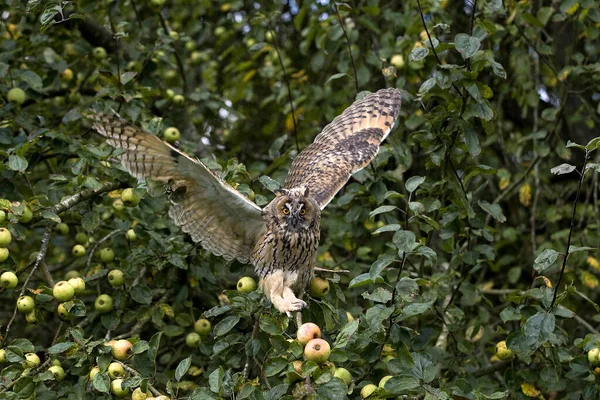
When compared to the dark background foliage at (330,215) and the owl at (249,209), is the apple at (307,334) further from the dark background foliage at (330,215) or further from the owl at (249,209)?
the owl at (249,209)

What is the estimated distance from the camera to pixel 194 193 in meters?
3.42

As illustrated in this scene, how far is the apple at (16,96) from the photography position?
3.88 m

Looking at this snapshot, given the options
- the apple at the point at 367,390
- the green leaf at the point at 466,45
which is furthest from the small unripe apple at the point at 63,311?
the green leaf at the point at 466,45

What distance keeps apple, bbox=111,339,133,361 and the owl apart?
60 centimetres

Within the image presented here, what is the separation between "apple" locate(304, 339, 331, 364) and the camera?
256cm

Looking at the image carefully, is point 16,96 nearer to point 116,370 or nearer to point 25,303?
point 25,303

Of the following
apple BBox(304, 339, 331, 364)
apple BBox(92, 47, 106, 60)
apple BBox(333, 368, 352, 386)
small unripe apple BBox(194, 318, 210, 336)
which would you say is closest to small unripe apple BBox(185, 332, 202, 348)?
small unripe apple BBox(194, 318, 210, 336)

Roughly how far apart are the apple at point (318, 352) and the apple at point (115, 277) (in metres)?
1.21

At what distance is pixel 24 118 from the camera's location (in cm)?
390

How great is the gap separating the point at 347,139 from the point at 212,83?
1.84m

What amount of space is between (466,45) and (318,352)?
137 cm

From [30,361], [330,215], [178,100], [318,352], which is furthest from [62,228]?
[318,352]

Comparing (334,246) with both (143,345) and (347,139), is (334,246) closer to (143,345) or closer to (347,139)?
(347,139)

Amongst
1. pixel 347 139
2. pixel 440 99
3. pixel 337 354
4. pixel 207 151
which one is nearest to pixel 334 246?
pixel 347 139
